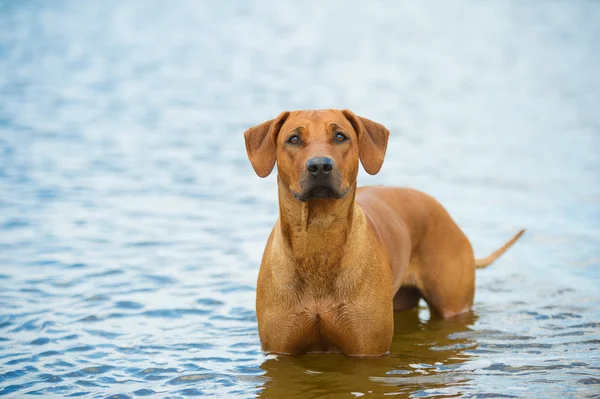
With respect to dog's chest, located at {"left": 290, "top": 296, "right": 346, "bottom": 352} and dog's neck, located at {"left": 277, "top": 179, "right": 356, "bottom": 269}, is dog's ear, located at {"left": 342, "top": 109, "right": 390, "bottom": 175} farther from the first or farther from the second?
dog's chest, located at {"left": 290, "top": 296, "right": 346, "bottom": 352}

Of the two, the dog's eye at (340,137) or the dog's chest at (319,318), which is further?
the dog's chest at (319,318)

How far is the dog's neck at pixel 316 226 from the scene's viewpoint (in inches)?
203

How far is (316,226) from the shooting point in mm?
5203

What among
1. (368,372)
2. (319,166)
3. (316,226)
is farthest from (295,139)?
(368,372)

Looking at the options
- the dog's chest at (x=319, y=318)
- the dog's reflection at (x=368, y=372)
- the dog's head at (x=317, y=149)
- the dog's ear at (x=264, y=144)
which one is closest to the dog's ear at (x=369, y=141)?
the dog's head at (x=317, y=149)

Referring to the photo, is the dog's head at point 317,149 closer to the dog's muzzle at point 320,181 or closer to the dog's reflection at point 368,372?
the dog's muzzle at point 320,181

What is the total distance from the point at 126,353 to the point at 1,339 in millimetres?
863

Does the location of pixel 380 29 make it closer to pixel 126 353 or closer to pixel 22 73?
pixel 22 73

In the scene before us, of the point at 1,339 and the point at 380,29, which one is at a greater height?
the point at 380,29

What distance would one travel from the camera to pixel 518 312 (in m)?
6.92

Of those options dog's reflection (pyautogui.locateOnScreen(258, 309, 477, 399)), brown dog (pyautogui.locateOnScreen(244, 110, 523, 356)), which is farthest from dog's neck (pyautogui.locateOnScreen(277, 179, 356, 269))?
dog's reflection (pyautogui.locateOnScreen(258, 309, 477, 399))

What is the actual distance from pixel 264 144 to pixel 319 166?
0.60 m

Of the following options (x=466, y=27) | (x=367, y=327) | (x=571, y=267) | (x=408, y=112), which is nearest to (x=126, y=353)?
→ (x=367, y=327)

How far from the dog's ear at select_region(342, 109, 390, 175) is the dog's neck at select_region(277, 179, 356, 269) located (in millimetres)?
221
